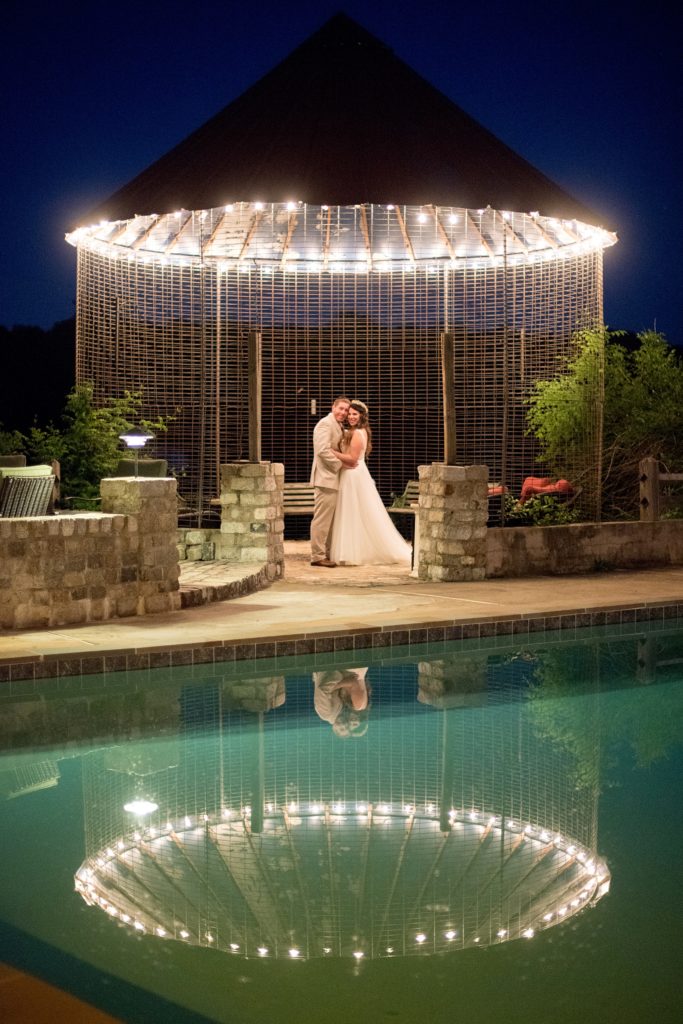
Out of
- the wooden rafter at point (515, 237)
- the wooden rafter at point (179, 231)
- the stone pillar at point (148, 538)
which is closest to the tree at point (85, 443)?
the wooden rafter at point (179, 231)

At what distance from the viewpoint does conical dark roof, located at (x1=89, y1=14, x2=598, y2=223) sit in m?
13.0

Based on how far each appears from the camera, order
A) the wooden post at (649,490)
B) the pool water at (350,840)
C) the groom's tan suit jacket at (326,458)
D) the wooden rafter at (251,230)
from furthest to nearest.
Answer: the wooden rafter at (251,230) < the wooden post at (649,490) < the groom's tan suit jacket at (326,458) < the pool water at (350,840)

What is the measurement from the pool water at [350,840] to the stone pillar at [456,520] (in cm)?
317

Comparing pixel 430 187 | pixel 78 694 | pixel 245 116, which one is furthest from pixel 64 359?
pixel 78 694

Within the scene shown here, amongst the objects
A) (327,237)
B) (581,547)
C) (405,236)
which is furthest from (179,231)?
(581,547)

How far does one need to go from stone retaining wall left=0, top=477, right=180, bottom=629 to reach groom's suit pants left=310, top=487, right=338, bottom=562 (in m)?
3.79

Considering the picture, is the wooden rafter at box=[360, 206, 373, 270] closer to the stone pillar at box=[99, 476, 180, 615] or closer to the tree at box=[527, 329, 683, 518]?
the tree at box=[527, 329, 683, 518]

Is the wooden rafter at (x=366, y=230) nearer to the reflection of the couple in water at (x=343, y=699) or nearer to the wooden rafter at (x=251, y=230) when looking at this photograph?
the wooden rafter at (x=251, y=230)

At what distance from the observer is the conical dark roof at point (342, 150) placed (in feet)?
42.7

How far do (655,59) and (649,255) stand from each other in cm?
975

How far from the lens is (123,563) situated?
9898 mm

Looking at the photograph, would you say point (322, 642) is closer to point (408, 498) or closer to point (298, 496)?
point (408, 498)

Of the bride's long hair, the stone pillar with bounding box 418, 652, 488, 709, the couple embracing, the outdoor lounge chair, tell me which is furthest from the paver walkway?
the bride's long hair

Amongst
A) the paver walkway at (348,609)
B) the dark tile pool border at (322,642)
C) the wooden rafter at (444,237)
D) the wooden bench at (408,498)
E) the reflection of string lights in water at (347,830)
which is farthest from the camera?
the wooden rafter at (444,237)
